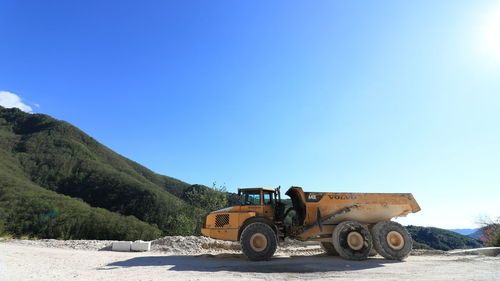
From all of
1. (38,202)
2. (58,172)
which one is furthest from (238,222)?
(58,172)

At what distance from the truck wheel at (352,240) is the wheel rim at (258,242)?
256 centimetres

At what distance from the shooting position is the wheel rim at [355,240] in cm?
969

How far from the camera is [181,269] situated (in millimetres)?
7602

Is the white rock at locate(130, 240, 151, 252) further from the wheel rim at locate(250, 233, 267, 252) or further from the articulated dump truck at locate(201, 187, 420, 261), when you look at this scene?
the wheel rim at locate(250, 233, 267, 252)

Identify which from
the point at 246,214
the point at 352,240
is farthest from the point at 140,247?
the point at 352,240

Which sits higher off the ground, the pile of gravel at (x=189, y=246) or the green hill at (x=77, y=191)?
the green hill at (x=77, y=191)

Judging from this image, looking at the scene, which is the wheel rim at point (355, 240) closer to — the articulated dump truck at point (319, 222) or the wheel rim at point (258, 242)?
the articulated dump truck at point (319, 222)

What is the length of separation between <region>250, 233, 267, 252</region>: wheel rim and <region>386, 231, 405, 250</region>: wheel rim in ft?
14.7

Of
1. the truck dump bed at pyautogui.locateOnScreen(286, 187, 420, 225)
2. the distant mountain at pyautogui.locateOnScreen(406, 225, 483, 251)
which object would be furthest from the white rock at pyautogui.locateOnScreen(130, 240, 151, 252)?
the distant mountain at pyautogui.locateOnScreen(406, 225, 483, 251)

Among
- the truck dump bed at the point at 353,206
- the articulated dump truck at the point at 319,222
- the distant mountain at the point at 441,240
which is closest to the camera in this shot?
the articulated dump truck at the point at 319,222

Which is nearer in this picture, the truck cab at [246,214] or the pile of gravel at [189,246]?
the truck cab at [246,214]

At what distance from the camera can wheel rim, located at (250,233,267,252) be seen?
9.46 meters

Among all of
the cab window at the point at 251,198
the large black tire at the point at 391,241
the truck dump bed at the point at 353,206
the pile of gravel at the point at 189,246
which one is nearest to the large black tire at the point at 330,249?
the truck dump bed at the point at 353,206

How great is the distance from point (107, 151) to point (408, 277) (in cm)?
12962
